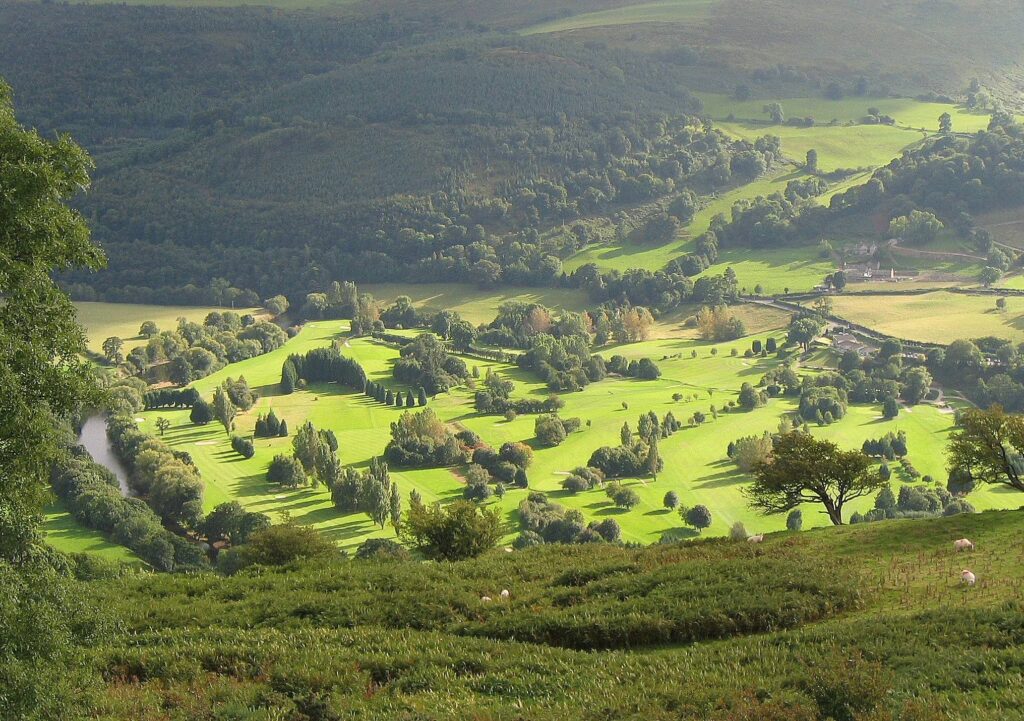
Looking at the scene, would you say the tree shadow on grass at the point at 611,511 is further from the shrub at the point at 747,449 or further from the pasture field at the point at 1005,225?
the pasture field at the point at 1005,225

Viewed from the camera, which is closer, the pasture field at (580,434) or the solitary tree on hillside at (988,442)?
the solitary tree on hillside at (988,442)

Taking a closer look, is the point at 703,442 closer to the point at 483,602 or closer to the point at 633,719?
the point at 483,602

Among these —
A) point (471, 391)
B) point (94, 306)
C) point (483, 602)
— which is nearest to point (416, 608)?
point (483, 602)

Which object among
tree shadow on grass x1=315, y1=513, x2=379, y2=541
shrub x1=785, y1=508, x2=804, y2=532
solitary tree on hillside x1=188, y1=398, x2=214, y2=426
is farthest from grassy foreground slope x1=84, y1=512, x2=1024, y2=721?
solitary tree on hillside x1=188, y1=398, x2=214, y2=426

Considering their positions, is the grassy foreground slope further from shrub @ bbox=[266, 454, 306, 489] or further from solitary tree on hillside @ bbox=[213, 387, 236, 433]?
solitary tree on hillside @ bbox=[213, 387, 236, 433]

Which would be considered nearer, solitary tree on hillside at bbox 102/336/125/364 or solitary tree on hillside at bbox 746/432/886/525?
solitary tree on hillside at bbox 746/432/886/525

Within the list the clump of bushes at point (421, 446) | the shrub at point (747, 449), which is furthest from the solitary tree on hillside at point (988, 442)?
the clump of bushes at point (421, 446)
